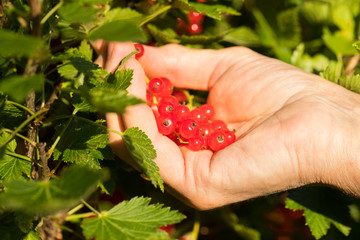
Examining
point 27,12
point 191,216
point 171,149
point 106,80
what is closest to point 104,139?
point 106,80

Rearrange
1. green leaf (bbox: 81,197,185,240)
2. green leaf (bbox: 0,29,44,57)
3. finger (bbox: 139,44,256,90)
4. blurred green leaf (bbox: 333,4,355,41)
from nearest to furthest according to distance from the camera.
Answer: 1. green leaf (bbox: 0,29,44,57)
2. green leaf (bbox: 81,197,185,240)
3. finger (bbox: 139,44,256,90)
4. blurred green leaf (bbox: 333,4,355,41)

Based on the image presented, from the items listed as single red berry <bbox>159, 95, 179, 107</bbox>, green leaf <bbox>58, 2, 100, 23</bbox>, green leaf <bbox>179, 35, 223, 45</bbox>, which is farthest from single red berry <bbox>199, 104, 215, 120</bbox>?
green leaf <bbox>58, 2, 100, 23</bbox>

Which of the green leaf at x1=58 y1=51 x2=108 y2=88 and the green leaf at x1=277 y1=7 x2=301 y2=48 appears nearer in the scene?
the green leaf at x1=58 y1=51 x2=108 y2=88

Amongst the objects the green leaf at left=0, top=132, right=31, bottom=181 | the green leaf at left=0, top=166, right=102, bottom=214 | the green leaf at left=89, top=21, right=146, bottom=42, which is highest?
the green leaf at left=89, top=21, right=146, bottom=42

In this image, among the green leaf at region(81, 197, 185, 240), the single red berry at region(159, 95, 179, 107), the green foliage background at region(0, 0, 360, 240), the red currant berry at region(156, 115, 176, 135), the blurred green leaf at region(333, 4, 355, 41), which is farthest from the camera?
the blurred green leaf at region(333, 4, 355, 41)

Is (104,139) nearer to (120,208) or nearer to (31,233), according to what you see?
(120,208)

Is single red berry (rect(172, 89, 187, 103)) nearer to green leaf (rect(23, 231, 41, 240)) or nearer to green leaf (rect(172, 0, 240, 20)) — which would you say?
green leaf (rect(172, 0, 240, 20))

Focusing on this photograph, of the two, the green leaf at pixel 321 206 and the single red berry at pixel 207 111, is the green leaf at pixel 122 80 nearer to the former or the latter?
the single red berry at pixel 207 111

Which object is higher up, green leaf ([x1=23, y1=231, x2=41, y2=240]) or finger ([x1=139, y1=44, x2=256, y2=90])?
finger ([x1=139, y1=44, x2=256, y2=90])
